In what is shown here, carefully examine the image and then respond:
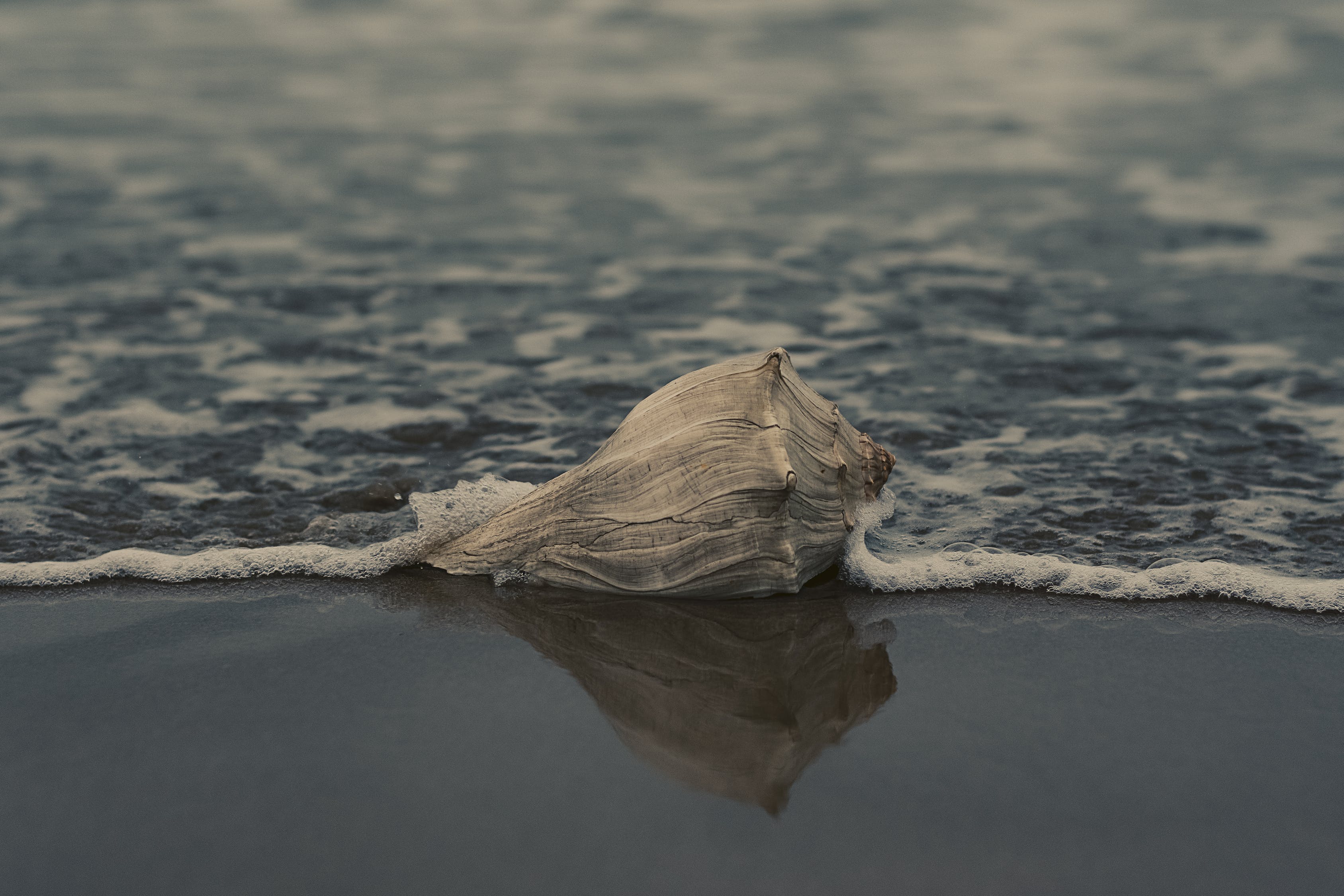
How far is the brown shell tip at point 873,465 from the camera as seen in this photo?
3752 mm

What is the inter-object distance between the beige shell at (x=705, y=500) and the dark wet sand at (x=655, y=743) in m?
0.12

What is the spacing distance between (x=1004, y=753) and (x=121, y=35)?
18575mm

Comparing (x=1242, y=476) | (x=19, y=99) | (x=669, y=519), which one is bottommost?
(x=1242, y=476)

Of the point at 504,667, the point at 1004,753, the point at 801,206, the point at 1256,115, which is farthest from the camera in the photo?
the point at 1256,115

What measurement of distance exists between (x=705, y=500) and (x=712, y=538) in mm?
114

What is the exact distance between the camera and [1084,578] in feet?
11.5

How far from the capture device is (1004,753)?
2662 millimetres

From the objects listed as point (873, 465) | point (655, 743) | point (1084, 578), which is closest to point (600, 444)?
point (873, 465)

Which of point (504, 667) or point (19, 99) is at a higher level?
point (19, 99)

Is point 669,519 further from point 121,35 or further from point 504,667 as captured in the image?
point 121,35

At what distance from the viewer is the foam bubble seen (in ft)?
11.7

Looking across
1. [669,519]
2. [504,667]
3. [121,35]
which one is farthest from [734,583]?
[121,35]

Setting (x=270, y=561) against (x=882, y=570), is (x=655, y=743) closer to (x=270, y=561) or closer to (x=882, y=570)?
(x=882, y=570)

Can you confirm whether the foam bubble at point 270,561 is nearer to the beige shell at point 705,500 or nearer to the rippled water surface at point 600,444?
the rippled water surface at point 600,444
